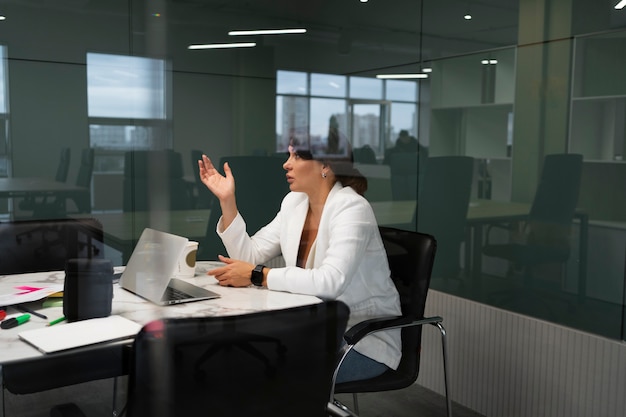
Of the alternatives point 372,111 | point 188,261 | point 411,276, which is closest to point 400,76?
point 372,111

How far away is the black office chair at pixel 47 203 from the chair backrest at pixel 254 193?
12.1 inches

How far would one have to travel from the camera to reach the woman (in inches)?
62.2

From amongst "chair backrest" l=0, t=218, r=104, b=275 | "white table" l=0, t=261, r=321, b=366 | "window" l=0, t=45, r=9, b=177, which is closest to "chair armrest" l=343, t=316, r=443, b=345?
"white table" l=0, t=261, r=321, b=366

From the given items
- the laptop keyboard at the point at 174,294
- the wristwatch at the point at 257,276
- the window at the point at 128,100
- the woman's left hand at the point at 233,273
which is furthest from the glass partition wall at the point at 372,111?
the wristwatch at the point at 257,276

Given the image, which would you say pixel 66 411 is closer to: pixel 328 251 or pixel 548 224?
pixel 328 251

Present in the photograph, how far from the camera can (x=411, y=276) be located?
1964mm

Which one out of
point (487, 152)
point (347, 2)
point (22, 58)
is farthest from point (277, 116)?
point (487, 152)

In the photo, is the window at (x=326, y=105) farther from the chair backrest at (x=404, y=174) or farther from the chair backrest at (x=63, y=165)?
the chair backrest at (x=63, y=165)

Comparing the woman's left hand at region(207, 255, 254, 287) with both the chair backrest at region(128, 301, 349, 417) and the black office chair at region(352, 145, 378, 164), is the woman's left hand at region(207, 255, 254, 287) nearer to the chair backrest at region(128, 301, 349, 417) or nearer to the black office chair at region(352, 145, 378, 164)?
the black office chair at region(352, 145, 378, 164)

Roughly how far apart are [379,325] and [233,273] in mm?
411

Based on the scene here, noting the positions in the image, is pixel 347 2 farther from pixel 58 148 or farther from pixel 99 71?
pixel 58 148

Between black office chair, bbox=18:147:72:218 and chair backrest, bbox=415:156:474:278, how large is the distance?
1363 millimetres

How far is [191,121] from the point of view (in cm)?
116

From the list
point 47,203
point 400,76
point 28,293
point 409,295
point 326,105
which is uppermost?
point 400,76
